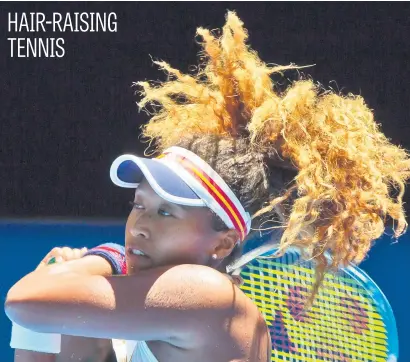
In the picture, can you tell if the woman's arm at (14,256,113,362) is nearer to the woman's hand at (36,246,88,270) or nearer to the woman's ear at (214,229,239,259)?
the woman's hand at (36,246,88,270)

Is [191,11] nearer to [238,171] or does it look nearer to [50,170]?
[50,170]

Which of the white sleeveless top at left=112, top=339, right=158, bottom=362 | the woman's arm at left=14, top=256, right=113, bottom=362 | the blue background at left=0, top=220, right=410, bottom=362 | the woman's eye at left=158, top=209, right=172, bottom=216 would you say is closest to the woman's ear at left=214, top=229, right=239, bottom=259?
the woman's eye at left=158, top=209, right=172, bottom=216

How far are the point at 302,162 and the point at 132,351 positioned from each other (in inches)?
24.0

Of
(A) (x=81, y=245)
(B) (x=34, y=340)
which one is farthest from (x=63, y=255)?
(A) (x=81, y=245)

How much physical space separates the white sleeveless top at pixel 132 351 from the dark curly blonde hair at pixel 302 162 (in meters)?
0.40

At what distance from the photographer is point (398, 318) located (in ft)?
13.1

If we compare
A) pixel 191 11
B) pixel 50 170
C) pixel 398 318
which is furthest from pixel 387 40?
pixel 50 170

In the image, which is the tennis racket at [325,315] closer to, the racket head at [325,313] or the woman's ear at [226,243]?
the racket head at [325,313]

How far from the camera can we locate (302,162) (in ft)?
7.24

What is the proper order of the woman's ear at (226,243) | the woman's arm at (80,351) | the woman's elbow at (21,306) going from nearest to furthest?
the woman's elbow at (21,306)
the woman's ear at (226,243)
the woman's arm at (80,351)

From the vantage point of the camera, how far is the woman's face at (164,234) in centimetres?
206

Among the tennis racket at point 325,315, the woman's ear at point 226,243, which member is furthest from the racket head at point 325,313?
the woman's ear at point 226,243

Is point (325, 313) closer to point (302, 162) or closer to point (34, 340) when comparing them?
point (302, 162)

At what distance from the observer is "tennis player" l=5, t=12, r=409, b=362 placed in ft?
6.30
